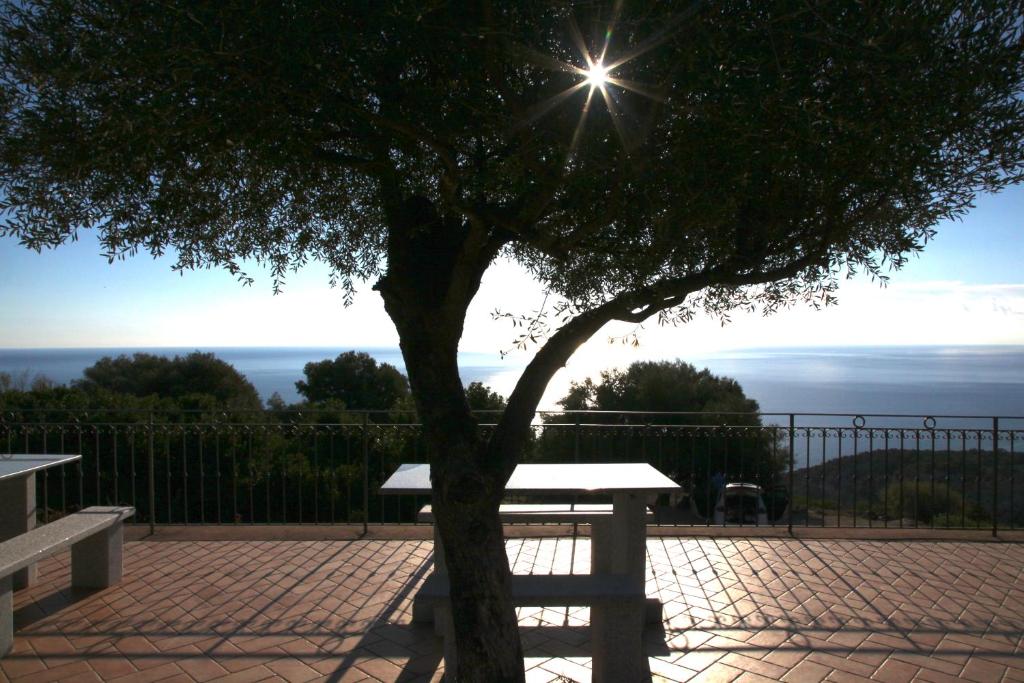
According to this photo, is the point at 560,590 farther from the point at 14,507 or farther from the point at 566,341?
the point at 14,507

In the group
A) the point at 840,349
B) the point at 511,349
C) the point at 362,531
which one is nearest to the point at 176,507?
the point at 362,531

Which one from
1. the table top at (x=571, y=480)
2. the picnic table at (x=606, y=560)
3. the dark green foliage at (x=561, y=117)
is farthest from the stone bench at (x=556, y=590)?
the dark green foliage at (x=561, y=117)

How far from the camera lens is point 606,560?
4.84 metres

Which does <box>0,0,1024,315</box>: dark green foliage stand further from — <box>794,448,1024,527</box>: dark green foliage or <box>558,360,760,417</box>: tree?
<box>558,360,760,417</box>: tree

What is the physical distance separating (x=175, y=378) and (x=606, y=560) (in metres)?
26.5

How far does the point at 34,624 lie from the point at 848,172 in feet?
17.2

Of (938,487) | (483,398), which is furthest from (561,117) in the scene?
(938,487)

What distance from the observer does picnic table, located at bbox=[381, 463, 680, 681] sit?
3.68m

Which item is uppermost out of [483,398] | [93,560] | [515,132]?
[515,132]

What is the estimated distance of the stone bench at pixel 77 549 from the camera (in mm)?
4160

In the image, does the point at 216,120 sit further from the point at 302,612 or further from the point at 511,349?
the point at 302,612

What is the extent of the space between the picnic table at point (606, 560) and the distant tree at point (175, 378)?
2291cm

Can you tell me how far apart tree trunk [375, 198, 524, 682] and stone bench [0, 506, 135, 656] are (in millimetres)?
2556

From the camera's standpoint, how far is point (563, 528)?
285 inches
